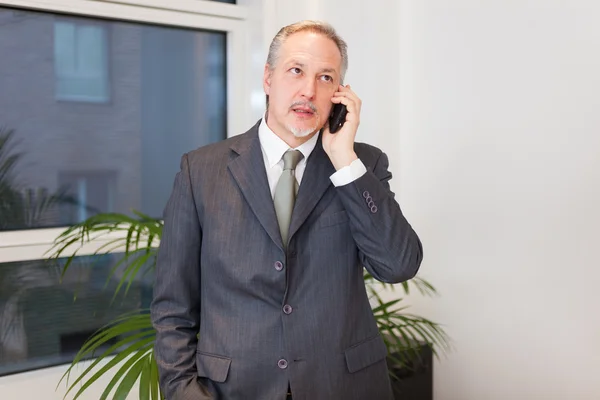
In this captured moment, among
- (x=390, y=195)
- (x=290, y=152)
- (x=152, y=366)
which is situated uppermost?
(x=290, y=152)

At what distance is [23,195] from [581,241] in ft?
6.54

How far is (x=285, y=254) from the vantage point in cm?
167

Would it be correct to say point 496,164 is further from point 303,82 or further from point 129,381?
point 129,381

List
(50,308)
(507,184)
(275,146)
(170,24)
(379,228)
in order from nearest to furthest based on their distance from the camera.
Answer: (379,228), (275,146), (50,308), (507,184), (170,24)

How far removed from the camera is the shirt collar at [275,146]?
1.77 meters

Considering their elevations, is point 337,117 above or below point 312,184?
above

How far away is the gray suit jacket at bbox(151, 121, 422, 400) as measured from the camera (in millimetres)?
1663

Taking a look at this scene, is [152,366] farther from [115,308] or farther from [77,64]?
[77,64]

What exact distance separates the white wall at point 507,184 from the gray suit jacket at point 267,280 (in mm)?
1109

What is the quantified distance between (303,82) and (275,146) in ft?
0.56

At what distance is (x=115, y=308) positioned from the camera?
280 cm

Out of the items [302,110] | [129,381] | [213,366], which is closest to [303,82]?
[302,110]

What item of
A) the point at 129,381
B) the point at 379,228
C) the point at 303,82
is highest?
the point at 303,82

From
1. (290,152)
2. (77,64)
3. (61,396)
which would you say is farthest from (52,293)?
(290,152)
